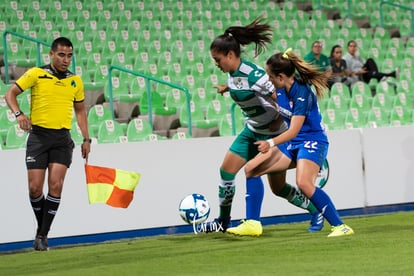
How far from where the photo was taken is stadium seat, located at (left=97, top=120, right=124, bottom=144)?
1370cm

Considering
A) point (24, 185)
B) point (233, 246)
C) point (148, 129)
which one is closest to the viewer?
point (233, 246)

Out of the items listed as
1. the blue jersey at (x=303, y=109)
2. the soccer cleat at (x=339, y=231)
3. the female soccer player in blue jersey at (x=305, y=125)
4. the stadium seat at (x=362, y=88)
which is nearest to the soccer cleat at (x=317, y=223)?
the female soccer player in blue jersey at (x=305, y=125)

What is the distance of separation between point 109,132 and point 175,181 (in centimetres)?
127

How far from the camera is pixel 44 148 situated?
428 inches

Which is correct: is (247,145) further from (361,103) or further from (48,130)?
(361,103)

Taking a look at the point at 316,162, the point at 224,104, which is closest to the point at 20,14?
the point at 224,104

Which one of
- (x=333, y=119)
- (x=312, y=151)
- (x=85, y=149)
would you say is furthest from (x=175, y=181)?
(x=333, y=119)

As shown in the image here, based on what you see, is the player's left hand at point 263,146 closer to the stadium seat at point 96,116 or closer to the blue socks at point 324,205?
the blue socks at point 324,205

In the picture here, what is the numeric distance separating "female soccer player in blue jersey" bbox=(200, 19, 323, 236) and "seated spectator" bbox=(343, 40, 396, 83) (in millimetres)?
7648

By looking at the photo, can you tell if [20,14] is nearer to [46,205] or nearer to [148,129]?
[148,129]

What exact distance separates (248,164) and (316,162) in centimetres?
83

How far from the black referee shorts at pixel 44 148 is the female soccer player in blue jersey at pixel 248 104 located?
1.65 meters

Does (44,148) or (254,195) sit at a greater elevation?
(44,148)

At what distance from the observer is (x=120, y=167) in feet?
41.5
